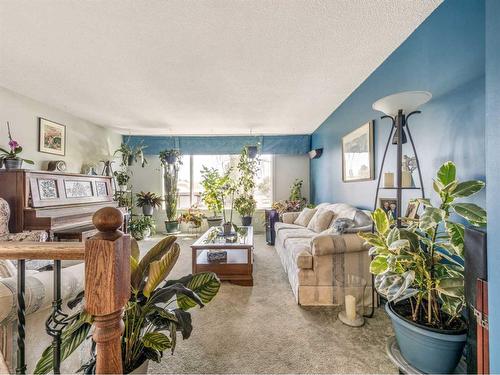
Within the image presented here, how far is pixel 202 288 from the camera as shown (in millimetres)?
1126

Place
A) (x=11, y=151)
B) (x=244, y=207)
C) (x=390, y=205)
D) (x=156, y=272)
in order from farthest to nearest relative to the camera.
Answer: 1. (x=244, y=207)
2. (x=11, y=151)
3. (x=390, y=205)
4. (x=156, y=272)

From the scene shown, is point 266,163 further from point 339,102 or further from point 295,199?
point 339,102

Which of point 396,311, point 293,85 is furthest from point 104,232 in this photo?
point 293,85

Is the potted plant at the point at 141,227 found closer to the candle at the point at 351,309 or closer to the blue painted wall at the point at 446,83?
the candle at the point at 351,309

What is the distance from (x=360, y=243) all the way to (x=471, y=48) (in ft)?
4.99

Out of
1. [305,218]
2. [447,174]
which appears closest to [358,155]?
[305,218]

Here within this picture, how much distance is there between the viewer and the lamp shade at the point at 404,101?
4.91ft

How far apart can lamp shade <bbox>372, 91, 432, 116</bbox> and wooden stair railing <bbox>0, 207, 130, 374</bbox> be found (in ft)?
5.92

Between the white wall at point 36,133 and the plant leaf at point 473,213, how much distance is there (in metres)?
4.49

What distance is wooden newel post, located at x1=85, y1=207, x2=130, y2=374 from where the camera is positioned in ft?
1.90

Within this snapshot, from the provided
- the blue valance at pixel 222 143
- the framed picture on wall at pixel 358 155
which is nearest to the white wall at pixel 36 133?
the blue valance at pixel 222 143

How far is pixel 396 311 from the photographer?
1.37 metres

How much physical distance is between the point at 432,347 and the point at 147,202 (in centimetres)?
493

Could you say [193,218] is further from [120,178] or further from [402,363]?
[402,363]
